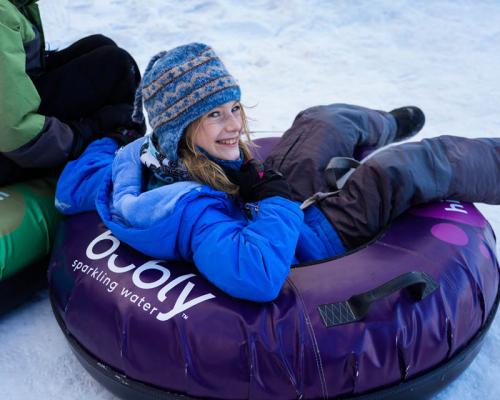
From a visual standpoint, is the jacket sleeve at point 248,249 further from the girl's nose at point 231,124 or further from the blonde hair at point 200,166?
the girl's nose at point 231,124

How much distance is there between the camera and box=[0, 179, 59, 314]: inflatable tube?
184 centimetres

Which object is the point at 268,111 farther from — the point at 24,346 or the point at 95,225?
the point at 24,346

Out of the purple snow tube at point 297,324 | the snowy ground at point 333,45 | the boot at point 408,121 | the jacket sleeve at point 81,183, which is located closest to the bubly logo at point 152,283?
the purple snow tube at point 297,324

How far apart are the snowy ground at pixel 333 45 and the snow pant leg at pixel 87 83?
0.72 meters

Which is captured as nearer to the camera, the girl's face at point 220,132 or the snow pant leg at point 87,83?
the girl's face at point 220,132

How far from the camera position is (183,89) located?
59.6 inches

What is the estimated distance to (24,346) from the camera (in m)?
1.84

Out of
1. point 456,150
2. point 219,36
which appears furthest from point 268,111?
point 456,150

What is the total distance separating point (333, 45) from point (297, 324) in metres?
3.57

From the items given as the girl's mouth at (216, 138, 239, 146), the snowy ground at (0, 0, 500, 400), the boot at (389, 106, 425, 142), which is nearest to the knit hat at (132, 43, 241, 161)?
the girl's mouth at (216, 138, 239, 146)

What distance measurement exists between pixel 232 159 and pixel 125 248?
43 centimetres

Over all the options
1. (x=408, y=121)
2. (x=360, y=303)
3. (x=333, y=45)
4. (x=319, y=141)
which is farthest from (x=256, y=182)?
(x=333, y=45)

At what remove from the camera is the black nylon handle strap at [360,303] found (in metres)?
1.40

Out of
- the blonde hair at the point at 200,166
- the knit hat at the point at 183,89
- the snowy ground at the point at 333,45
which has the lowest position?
the snowy ground at the point at 333,45
